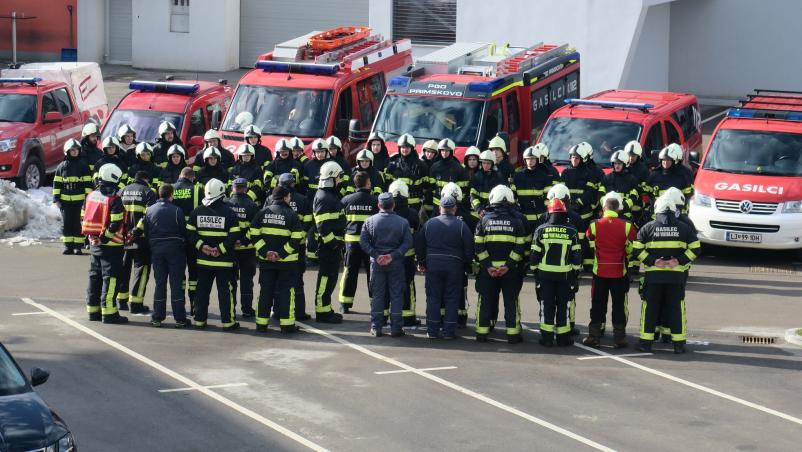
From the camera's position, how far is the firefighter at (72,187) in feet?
62.8

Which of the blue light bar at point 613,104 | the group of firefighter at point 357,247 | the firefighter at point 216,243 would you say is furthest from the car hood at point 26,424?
the blue light bar at point 613,104

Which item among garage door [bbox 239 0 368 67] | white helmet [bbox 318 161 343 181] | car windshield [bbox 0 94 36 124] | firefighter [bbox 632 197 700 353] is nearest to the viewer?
firefighter [bbox 632 197 700 353]

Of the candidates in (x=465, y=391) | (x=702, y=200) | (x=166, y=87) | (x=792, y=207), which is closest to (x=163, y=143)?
(x=166, y=87)

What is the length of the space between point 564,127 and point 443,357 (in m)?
7.14

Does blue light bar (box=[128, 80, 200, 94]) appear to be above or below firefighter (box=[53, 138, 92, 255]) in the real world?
above

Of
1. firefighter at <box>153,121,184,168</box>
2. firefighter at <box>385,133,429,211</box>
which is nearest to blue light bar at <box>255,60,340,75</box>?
firefighter at <box>153,121,184,168</box>

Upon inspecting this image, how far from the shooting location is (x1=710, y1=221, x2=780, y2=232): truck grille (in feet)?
62.0

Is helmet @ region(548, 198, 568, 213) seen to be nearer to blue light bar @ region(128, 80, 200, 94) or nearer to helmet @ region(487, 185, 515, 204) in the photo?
helmet @ region(487, 185, 515, 204)

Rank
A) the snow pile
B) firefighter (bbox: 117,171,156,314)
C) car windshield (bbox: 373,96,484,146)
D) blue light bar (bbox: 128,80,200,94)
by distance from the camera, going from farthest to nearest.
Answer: blue light bar (bbox: 128,80,200,94), the snow pile, car windshield (bbox: 373,96,484,146), firefighter (bbox: 117,171,156,314)

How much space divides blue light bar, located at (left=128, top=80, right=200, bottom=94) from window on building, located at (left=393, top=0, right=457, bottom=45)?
9.49 meters

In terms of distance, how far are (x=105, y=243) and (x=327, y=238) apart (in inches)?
99.4

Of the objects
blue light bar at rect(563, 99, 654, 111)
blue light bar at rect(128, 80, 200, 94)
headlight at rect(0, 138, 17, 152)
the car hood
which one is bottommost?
the car hood

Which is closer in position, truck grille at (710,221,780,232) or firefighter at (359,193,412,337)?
firefighter at (359,193,412,337)

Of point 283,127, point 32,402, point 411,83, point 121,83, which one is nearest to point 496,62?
point 411,83
